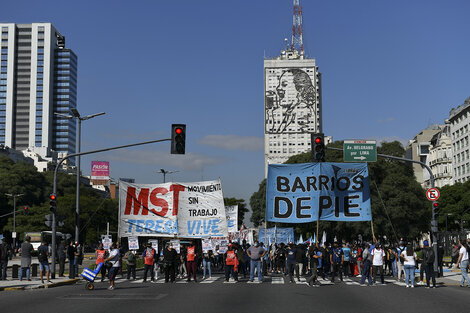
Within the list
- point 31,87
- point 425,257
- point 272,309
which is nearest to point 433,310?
point 272,309

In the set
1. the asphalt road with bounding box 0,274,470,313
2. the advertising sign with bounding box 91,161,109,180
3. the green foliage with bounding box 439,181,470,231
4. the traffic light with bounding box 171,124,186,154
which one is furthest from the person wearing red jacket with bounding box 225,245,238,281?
the green foliage with bounding box 439,181,470,231

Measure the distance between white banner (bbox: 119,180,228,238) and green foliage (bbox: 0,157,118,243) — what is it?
5362cm

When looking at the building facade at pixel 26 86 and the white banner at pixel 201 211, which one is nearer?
the white banner at pixel 201 211

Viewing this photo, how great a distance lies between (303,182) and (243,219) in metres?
107

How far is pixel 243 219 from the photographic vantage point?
440 ft

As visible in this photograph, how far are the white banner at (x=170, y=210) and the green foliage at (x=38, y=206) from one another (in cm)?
5362

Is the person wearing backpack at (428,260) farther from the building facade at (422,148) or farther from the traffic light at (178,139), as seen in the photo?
the building facade at (422,148)

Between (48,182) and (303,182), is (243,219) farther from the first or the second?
(303,182)

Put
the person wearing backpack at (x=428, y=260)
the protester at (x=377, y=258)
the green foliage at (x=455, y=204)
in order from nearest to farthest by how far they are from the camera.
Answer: the person wearing backpack at (x=428, y=260) < the protester at (x=377, y=258) < the green foliage at (x=455, y=204)

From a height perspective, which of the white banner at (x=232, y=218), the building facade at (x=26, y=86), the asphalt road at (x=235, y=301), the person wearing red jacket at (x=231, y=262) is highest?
the building facade at (x=26, y=86)

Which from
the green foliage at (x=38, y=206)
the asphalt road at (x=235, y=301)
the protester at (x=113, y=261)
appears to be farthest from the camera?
the green foliage at (x=38, y=206)

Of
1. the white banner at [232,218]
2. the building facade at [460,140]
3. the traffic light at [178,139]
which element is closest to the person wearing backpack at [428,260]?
the traffic light at [178,139]

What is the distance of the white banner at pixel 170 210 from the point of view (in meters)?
29.4

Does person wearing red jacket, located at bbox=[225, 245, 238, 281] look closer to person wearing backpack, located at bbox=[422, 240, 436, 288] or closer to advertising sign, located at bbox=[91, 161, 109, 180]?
person wearing backpack, located at bbox=[422, 240, 436, 288]
